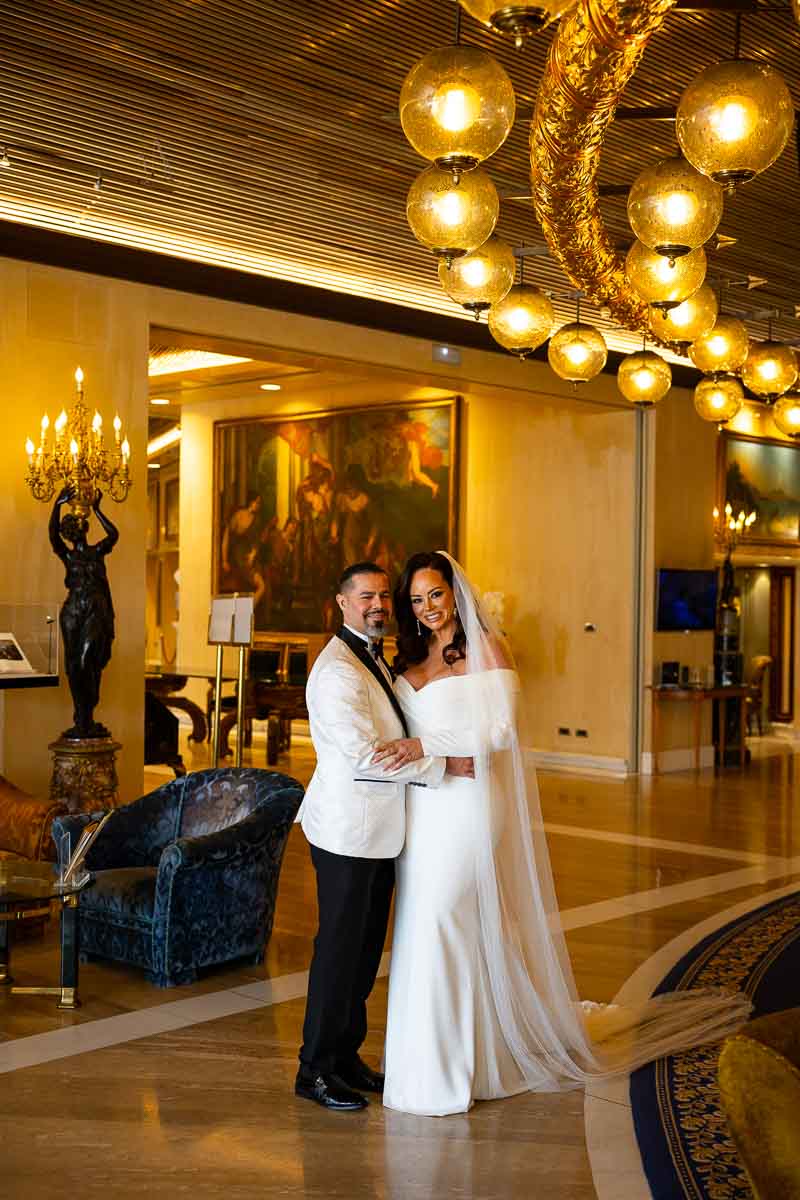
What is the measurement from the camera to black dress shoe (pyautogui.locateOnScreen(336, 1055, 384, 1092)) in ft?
15.5

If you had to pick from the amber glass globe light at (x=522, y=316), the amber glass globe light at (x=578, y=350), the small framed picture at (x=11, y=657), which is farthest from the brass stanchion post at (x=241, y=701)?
the amber glass globe light at (x=522, y=316)

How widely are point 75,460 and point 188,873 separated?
3135 millimetres

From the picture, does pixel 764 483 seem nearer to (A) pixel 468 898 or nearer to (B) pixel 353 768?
(A) pixel 468 898

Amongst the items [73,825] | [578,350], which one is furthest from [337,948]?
[578,350]

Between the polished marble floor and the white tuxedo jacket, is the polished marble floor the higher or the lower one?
the lower one

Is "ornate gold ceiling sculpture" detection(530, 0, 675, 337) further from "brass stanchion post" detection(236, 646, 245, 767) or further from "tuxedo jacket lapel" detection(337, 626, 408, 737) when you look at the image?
"brass stanchion post" detection(236, 646, 245, 767)

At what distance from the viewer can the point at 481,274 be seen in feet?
16.5

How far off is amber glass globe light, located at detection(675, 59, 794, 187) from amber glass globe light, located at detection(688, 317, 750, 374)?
219 centimetres

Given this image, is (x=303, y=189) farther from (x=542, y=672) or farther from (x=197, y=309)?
(x=542, y=672)

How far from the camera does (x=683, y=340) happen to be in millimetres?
5438

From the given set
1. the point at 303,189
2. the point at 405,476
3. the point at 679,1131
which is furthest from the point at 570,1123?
the point at 405,476

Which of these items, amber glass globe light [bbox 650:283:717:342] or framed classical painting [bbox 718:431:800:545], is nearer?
amber glass globe light [bbox 650:283:717:342]

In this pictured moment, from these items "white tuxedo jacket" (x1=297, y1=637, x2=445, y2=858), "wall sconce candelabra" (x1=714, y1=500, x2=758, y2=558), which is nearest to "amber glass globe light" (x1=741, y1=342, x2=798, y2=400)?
"white tuxedo jacket" (x1=297, y1=637, x2=445, y2=858)

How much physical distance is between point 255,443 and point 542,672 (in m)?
4.82
